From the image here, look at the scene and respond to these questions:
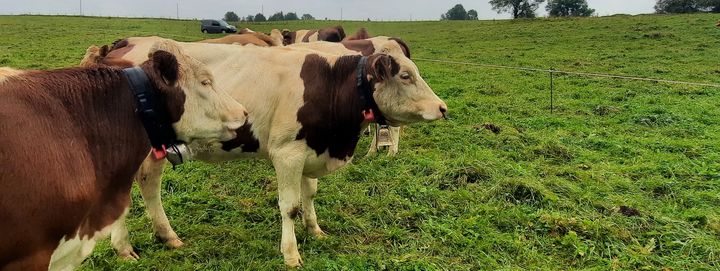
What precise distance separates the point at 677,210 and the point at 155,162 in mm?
5105

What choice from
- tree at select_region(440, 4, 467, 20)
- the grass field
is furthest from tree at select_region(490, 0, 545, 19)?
the grass field

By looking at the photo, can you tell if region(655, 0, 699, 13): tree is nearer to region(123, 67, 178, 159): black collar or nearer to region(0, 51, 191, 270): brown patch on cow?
region(123, 67, 178, 159): black collar

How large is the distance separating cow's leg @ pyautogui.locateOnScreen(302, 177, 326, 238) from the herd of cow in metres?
0.49

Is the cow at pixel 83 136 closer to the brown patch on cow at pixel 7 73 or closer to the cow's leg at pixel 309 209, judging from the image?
the brown patch on cow at pixel 7 73

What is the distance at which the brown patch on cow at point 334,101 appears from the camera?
4.46m

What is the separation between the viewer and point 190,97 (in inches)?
114

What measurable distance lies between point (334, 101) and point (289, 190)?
83 centimetres

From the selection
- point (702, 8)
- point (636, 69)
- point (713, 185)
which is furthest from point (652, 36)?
point (702, 8)

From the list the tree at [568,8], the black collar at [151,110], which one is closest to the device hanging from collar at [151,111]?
the black collar at [151,110]

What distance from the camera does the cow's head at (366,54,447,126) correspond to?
4434 millimetres

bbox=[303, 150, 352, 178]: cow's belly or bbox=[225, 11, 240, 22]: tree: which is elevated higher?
bbox=[225, 11, 240, 22]: tree

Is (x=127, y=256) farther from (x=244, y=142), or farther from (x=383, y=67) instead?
(x=383, y=67)

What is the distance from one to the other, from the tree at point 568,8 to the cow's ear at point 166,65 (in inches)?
2383

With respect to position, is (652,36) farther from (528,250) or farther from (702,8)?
(702,8)
